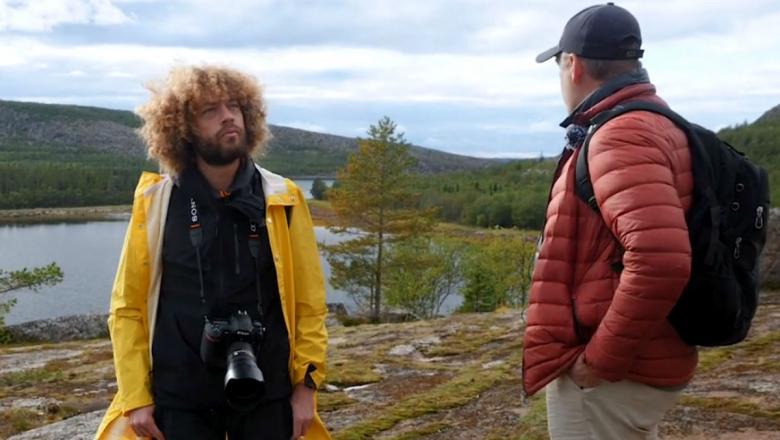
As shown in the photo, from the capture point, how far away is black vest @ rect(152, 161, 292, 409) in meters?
2.90

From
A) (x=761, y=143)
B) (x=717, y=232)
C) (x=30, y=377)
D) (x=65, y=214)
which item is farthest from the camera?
(x=65, y=214)

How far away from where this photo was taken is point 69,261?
59.0 metres

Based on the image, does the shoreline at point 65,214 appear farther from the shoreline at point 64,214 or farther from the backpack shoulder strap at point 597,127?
the backpack shoulder strap at point 597,127

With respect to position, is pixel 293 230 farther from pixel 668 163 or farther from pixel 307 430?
pixel 668 163

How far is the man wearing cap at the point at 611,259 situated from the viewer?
7.39 ft

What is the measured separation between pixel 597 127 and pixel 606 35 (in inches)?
12.4

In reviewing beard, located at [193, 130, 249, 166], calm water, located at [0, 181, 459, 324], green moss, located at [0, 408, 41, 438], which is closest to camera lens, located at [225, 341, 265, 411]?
beard, located at [193, 130, 249, 166]

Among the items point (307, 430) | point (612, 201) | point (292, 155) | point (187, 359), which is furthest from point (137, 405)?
point (292, 155)

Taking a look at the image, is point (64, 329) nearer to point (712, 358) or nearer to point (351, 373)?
point (351, 373)

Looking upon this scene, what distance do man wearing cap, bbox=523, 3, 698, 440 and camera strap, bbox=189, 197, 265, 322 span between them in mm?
1051

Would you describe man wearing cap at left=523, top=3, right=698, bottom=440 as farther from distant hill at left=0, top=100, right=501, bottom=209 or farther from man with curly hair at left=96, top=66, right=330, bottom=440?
distant hill at left=0, top=100, right=501, bottom=209

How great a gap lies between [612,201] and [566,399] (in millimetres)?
709

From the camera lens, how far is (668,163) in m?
2.32

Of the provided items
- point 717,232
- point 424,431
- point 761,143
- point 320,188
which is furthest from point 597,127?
point 761,143
